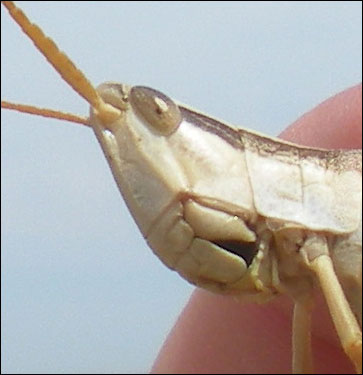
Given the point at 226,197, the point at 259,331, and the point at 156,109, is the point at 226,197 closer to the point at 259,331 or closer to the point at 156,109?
the point at 156,109

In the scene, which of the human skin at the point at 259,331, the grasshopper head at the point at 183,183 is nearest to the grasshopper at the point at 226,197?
the grasshopper head at the point at 183,183

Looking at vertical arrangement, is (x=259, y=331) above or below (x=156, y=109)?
above

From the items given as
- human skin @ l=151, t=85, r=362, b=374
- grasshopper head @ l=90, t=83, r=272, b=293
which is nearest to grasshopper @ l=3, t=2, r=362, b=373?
grasshopper head @ l=90, t=83, r=272, b=293

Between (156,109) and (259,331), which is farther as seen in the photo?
(259,331)

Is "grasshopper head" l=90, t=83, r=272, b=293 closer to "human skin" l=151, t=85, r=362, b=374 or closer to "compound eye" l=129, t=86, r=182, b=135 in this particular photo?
"compound eye" l=129, t=86, r=182, b=135

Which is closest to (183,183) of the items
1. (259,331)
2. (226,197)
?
(226,197)

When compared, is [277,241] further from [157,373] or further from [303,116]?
[157,373]
